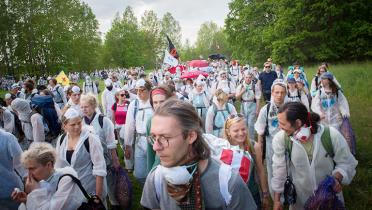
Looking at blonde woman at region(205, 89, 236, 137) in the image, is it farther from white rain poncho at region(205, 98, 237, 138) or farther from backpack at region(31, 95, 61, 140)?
backpack at region(31, 95, 61, 140)

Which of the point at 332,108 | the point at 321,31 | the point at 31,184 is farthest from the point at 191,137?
the point at 321,31

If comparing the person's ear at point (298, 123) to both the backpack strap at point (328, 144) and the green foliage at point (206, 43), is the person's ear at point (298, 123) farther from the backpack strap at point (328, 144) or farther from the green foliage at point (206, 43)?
the green foliage at point (206, 43)

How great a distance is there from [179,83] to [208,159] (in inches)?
539

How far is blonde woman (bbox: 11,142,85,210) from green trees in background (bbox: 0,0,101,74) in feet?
162

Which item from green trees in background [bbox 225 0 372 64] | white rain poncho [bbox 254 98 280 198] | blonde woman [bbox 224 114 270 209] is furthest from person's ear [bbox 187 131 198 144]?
green trees in background [bbox 225 0 372 64]

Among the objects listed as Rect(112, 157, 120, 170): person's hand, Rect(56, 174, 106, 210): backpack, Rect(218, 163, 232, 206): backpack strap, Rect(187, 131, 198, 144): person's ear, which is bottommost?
Rect(112, 157, 120, 170): person's hand

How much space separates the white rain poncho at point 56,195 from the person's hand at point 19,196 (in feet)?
0.39

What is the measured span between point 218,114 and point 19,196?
157 inches

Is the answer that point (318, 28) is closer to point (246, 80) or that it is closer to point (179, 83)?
point (179, 83)

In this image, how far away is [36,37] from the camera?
48.2 m

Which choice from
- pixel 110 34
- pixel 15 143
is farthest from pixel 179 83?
pixel 110 34

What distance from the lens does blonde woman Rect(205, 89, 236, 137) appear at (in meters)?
6.45

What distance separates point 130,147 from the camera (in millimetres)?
5914

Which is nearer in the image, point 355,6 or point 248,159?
point 248,159
